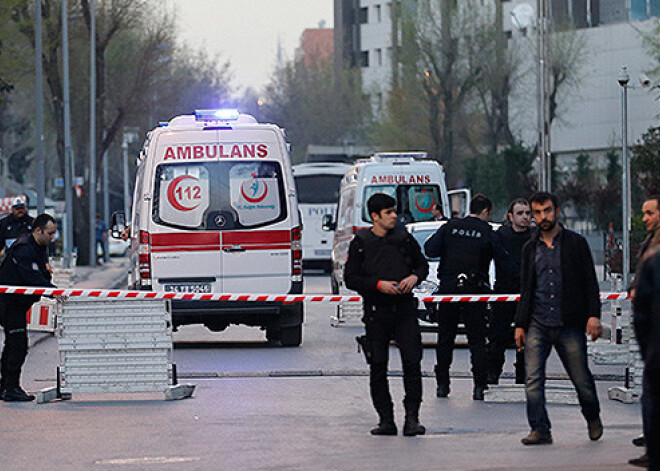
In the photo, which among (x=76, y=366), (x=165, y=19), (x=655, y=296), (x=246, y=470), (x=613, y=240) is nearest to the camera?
(x=655, y=296)

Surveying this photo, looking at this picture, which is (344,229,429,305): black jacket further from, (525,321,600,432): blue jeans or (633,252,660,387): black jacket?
(633,252,660,387): black jacket

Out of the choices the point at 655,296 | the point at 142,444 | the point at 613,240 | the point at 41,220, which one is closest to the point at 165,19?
the point at 613,240

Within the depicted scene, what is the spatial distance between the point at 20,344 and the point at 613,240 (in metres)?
23.6

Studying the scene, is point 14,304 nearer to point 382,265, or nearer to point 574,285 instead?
point 382,265

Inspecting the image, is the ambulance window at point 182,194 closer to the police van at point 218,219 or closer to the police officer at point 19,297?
the police van at point 218,219

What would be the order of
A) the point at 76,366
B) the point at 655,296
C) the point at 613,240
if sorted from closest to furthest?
the point at 655,296 → the point at 76,366 → the point at 613,240

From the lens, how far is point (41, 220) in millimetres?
14078

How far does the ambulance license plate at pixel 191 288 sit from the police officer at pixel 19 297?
475 cm

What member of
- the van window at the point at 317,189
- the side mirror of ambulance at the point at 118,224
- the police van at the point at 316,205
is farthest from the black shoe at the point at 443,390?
the van window at the point at 317,189

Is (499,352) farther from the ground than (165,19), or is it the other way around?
(165,19)

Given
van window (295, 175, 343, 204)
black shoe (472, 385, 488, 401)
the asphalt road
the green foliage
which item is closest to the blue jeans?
the asphalt road

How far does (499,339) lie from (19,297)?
4383mm

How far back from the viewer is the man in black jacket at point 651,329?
6.58m

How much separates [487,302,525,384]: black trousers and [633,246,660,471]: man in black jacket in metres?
7.28
